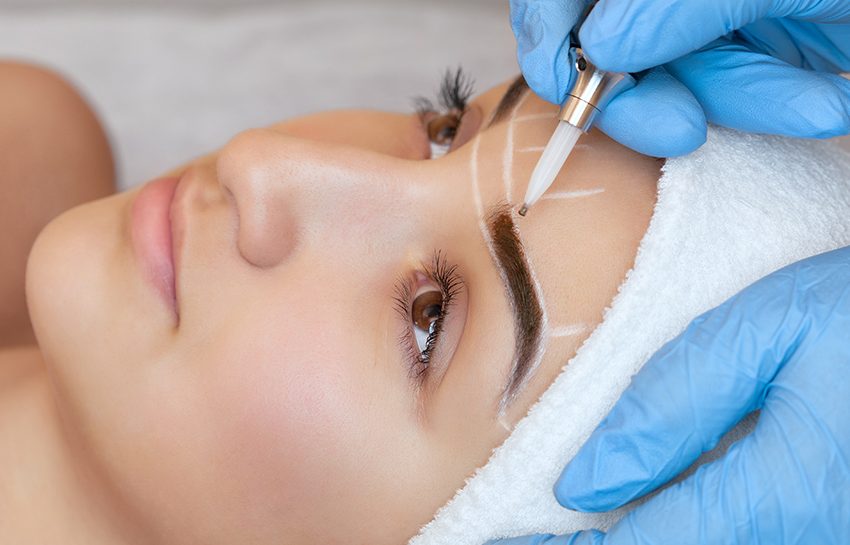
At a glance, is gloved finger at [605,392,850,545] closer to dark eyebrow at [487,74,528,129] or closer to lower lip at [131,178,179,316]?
dark eyebrow at [487,74,528,129]

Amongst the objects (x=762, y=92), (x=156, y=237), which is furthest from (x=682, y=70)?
(x=156, y=237)

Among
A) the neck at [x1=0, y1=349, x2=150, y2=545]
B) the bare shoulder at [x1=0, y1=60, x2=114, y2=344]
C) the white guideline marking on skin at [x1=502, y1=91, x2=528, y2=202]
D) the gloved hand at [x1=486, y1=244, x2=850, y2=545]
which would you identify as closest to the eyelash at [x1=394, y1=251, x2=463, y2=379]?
the white guideline marking on skin at [x1=502, y1=91, x2=528, y2=202]

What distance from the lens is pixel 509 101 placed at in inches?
43.1

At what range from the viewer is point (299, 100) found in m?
1.84

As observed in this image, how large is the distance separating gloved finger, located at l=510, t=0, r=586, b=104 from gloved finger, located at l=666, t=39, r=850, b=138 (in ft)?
0.59

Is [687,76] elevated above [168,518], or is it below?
above

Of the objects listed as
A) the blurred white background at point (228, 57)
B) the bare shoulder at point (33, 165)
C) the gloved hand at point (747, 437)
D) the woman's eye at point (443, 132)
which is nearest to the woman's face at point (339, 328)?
the gloved hand at point (747, 437)

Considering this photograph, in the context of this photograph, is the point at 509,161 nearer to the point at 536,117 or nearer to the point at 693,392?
the point at 536,117

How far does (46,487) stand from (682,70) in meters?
1.05

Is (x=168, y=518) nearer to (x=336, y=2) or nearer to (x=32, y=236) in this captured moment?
(x=32, y=236)

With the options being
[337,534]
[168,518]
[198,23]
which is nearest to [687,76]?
[337,534]

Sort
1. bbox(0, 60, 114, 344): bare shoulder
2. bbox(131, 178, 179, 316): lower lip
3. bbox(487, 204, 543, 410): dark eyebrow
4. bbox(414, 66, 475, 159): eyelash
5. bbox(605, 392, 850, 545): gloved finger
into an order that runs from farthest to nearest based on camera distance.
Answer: bbox(0, 60, 114, 344): bare shoulder, bbox(414, 66, 475, 159): eyelash, bbox(131, 178, 179, 316): lower lip, bbox(487, 204, 543, 410): dark eyebrow, bbox(605, 392, 850, 545): gloved finger

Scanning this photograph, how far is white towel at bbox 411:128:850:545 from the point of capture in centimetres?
88

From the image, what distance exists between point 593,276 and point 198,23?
1.30 meters
